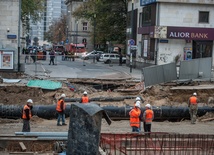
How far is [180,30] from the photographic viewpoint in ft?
138

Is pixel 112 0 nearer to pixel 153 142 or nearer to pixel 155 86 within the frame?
pixel 155 86

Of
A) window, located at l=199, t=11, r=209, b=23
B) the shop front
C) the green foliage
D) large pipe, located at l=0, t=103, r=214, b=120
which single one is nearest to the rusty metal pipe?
large pipe, located at l=0, t=103, r=214, b=120

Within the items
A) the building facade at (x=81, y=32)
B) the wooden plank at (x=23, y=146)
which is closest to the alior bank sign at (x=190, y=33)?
the wooden plank at (x=23, y=146)

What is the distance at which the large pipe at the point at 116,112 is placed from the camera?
70.9 feet

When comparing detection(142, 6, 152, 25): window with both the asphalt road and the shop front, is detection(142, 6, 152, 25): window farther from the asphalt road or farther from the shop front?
the asphalt road

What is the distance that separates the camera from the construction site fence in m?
13.1

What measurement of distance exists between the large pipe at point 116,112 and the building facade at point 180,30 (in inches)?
751

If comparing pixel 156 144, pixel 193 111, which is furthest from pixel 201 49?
pixel 156 144

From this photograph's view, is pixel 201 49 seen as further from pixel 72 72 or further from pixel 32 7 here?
pixel 32 7

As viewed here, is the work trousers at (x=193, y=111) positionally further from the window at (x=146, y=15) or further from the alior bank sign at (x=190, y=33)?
the window at (x=146, y=15)

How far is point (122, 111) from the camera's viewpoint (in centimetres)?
2227

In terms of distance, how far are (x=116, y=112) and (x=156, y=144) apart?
8.54 meters

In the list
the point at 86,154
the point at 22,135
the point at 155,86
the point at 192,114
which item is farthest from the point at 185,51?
the point at 86,154

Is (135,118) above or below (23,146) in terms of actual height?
above
